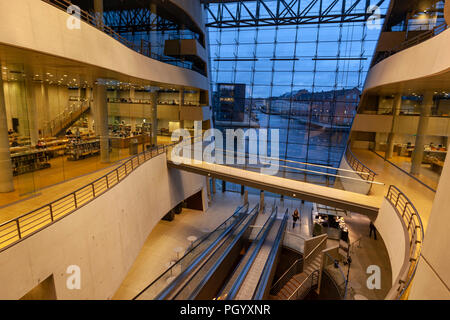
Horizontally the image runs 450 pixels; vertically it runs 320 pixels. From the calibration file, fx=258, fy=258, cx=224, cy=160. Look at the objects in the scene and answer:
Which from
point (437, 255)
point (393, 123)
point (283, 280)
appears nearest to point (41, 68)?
point (437, 255)

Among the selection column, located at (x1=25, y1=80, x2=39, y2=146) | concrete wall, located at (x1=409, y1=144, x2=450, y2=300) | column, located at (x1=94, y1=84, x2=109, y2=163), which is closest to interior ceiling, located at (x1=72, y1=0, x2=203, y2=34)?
column, located at (x1=94, y1=84, x2=109, y2=163)

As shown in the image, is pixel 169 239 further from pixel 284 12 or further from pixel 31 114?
pixel 284 12

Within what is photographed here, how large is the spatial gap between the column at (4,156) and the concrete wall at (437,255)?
987 centimetres

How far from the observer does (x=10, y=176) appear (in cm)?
760

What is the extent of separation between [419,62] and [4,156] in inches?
507

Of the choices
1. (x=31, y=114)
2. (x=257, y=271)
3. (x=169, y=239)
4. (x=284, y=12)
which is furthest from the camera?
(x=284, y=12)

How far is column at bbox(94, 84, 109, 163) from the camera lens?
11805 mm

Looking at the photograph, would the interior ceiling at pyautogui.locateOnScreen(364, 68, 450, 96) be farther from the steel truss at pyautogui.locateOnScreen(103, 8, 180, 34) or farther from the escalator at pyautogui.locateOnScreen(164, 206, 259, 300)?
the steel truss at pyautogui.locateOnScreen(103, 8, 180, 34)

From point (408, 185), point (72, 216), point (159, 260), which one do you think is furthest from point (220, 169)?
point (408, 185)

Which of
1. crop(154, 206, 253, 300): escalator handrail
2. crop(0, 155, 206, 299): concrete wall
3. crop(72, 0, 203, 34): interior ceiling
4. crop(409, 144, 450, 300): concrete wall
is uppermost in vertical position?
crop(72, 0, 203, 34): interior ceiling

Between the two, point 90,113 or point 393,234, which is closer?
point 393,234

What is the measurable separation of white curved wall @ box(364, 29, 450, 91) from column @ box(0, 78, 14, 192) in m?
11.8

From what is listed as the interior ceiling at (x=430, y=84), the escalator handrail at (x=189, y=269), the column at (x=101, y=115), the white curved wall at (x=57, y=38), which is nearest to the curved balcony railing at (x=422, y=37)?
the interior ceiling at (x=430, y=84)

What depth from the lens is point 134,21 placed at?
64.2ft
